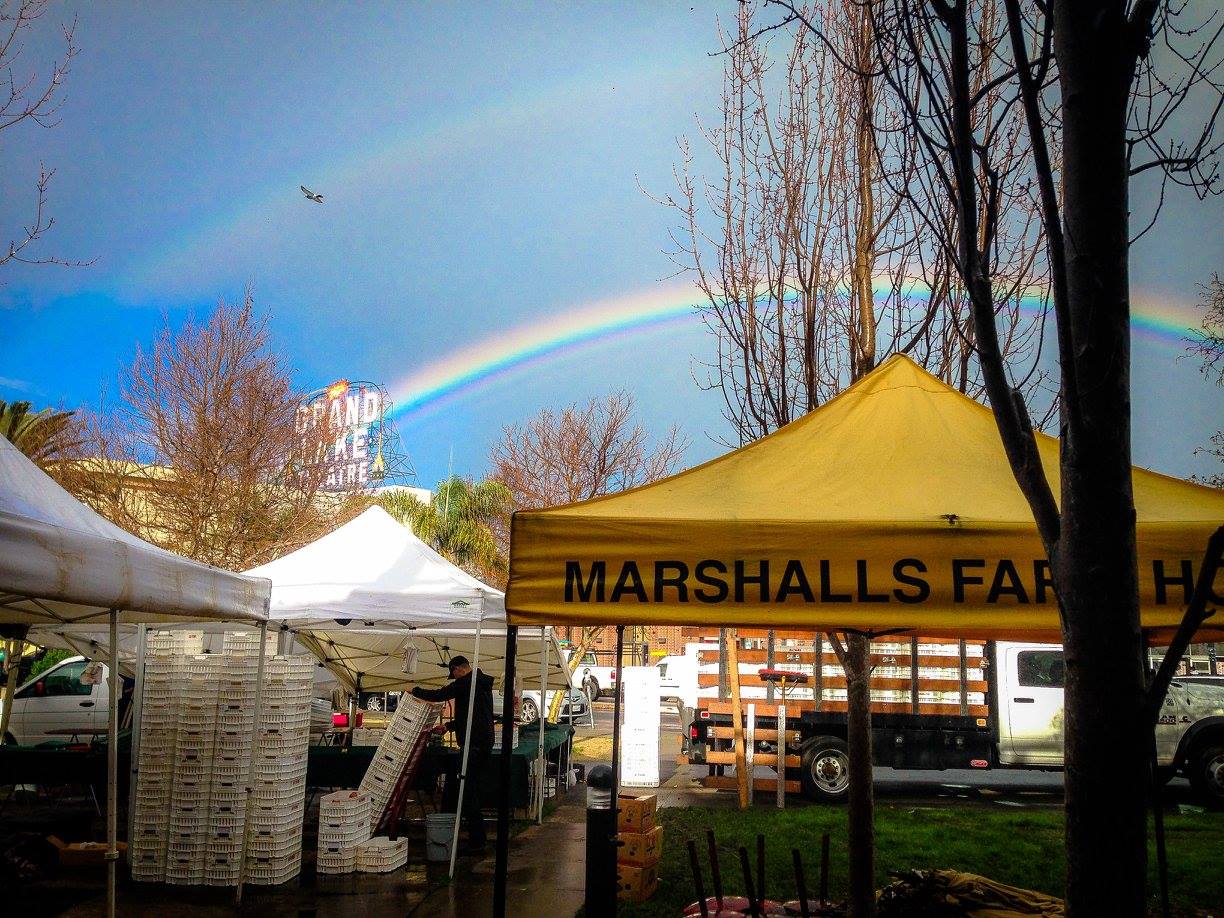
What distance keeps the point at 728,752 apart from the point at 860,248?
365 inches

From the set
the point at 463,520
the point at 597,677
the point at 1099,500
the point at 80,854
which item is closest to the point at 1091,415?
the point at 1099,500

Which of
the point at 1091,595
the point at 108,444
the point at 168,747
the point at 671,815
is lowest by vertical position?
the point at 671,815

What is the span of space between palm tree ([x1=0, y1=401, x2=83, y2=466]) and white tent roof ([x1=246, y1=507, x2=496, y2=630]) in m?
16.7

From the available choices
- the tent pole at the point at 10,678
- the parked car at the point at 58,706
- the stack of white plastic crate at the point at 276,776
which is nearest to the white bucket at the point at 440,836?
the stack of white plastic crate at the point at 276,776

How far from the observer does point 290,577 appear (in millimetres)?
10516

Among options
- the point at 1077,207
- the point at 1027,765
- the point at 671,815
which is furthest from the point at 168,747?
the point at 1027,765

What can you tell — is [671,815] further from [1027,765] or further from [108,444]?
[108,444]

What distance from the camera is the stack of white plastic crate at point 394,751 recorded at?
9922 millimetres

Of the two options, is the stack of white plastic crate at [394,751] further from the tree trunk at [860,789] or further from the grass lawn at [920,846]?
the tree trunk at [860,789]

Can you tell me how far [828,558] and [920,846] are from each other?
7.39 m

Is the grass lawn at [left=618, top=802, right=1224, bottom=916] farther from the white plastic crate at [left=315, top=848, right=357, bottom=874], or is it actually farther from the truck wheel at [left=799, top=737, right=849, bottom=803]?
the white plastic crate at [left=315, top=848, right=357, bottom=874]

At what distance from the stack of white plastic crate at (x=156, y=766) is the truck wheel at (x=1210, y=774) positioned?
1276cm

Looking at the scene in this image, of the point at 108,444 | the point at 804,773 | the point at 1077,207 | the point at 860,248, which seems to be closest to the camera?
the point at 1077,207

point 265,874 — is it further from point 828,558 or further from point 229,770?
point 828,558
